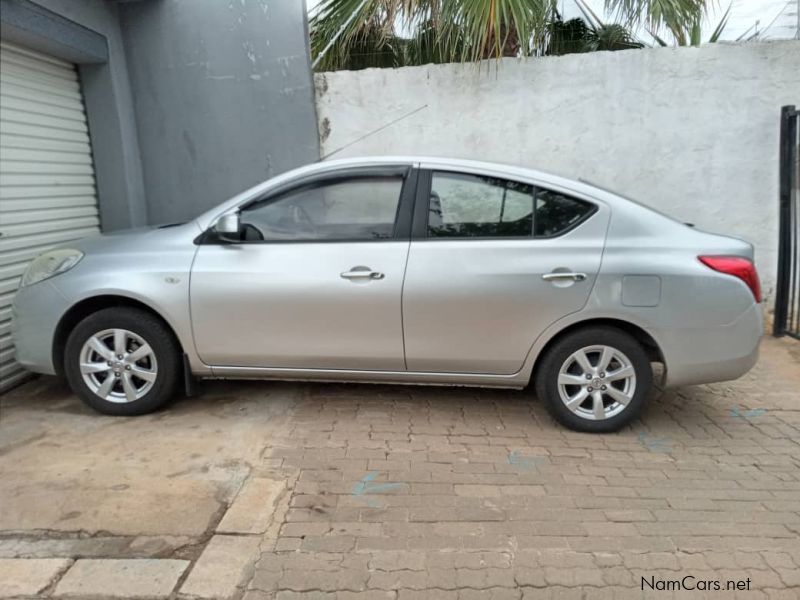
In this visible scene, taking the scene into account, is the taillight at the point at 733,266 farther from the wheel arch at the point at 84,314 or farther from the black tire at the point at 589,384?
the wheel arch at the point at 84,314

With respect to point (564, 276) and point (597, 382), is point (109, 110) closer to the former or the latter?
point (564, 276)

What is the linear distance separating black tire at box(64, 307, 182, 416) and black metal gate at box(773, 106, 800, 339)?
525cm

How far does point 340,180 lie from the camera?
159 inches

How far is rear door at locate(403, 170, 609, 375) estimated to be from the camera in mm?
3738

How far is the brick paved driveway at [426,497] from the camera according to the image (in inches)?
104

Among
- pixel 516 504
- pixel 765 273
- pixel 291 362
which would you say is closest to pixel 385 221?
pixel 291 362

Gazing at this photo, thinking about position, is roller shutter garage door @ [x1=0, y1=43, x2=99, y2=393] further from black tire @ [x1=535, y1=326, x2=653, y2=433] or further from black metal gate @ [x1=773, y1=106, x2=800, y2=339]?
black metal gate @ [x1=773, y1=106, x2=800, y2=339]

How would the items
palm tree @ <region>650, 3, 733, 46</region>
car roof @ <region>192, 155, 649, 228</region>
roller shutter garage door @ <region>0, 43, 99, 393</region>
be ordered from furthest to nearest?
palm tree @ <region>650, 3, 733, 46</region>
roller shutter garage door @ <region>0, 43, 99, 393</region>
car roof @ <region>192, 155, 649, 228</region>

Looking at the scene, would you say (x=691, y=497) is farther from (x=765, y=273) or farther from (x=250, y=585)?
(x=765, y=273)

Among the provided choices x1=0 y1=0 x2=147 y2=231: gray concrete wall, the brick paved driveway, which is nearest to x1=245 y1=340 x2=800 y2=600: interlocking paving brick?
the brick paved driveway

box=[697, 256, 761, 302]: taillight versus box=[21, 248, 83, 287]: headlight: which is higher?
box=[21, 248, 83, 287]: headlight

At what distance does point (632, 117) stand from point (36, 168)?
17.5 feet

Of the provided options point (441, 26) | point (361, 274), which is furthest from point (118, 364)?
point (441, 26)

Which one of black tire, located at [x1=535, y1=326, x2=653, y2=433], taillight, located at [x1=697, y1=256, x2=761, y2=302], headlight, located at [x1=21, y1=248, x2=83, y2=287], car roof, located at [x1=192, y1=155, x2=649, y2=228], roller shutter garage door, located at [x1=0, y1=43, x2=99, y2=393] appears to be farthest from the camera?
roller shutter garage door, located at [x1=0, y1=43, x2=99, y2=393]
